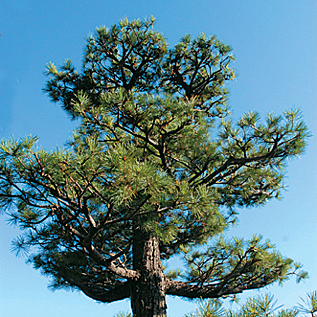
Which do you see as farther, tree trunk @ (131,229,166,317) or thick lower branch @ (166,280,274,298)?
thick lower branch @ (166,280,274,298)

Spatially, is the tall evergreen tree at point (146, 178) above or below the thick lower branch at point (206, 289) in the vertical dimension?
above

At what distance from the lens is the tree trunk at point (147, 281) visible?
221cm

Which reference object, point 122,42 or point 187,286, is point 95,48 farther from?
point 187,286

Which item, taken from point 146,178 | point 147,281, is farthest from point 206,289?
point 146,178

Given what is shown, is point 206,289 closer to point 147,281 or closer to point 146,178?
point 147,281

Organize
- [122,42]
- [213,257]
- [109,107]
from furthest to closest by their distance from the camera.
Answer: [122,42] < [213,257] < [109,107]

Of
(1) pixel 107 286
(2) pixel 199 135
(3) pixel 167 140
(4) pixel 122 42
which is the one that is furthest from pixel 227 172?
(4) pixel 122 42

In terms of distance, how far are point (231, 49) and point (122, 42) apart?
1.12 metres

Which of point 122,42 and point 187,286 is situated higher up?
point 122,42

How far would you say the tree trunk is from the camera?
2213 mm

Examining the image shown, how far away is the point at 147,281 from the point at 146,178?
1097 mm

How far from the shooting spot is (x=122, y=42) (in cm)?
308

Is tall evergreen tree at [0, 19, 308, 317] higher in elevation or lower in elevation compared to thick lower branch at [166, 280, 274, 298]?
higher

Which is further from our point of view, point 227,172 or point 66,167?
point 227,172
